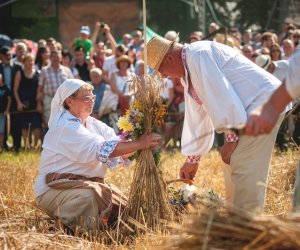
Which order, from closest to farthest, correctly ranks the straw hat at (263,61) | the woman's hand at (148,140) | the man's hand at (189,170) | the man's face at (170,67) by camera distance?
the man's face at (170,67) < the woman's hand at (148,140) < the man's hand at (189,170) < the straw hat at (263,61)

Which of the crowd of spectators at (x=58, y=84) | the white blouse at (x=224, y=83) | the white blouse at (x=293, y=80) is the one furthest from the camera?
the crowd of spectators at (x=58, y=84)

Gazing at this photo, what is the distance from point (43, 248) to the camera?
5188mm

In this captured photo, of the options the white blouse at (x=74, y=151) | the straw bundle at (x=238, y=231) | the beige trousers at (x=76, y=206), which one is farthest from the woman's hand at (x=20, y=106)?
the straw bundle at (x=238, y=231)

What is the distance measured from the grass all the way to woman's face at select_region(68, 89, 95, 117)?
84cm

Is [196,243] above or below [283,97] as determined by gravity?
below

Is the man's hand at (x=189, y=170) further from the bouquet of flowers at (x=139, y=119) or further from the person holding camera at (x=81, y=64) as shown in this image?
the person holding camera at (x=81, y=64)

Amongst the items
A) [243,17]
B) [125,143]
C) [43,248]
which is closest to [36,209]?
[125,143]

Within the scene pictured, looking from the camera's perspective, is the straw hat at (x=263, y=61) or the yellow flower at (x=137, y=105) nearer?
the yellow flower at (x=137, y=105)

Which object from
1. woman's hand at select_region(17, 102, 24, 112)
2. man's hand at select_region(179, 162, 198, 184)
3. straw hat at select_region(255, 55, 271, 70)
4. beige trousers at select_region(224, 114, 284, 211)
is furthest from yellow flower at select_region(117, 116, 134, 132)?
woman's hand at select_region(17, 102, 24, 112)

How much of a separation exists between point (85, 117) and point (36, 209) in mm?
907

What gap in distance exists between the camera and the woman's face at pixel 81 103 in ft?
21.3

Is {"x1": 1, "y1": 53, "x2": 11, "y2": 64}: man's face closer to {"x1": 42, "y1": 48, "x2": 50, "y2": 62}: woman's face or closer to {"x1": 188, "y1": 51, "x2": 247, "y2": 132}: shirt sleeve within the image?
{"x1": 42, "y1": 48, "x2": 50, "y2": 62}: woman's face

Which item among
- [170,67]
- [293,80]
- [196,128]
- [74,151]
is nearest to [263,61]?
[196,128]

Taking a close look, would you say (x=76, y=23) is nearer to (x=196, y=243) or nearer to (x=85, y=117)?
(x=85, y=117)
